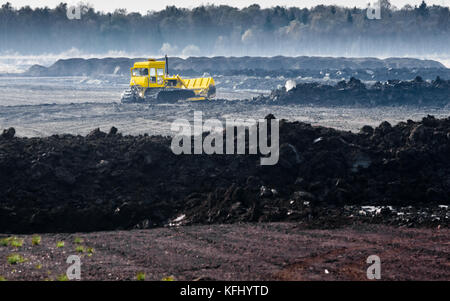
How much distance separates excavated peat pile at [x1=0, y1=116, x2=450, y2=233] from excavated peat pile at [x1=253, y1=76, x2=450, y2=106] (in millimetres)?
22637

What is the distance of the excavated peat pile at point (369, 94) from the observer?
133 ft

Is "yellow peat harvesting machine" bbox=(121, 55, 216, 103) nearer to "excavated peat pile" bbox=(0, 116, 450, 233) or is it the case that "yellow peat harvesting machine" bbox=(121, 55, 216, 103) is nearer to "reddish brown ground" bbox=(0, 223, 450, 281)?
"excavated peat pile" bbox=(0, 116, 450, 233)

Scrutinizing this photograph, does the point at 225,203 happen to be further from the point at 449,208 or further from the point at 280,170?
the point at 449,208

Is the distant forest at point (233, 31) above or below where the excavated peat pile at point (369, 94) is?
above

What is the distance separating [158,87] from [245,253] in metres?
29.0

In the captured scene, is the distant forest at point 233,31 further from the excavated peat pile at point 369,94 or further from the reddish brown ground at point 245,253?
the reddish brown ground at point 245,253

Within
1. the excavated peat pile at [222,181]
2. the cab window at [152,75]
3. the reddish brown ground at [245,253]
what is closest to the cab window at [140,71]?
the cab window at [152,75]

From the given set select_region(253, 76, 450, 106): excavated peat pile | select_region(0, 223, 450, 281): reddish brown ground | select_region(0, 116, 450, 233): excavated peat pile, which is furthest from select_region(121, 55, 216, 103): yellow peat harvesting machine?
select_region(0, 223, 450, 281): reddish brown ground

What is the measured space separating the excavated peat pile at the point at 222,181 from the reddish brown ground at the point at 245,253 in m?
1.02

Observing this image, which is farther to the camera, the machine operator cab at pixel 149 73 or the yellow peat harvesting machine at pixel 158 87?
the yellow peat harvesting machine at pixel 158 87

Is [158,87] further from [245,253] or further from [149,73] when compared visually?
[245,253]

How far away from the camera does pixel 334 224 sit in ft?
42.3
